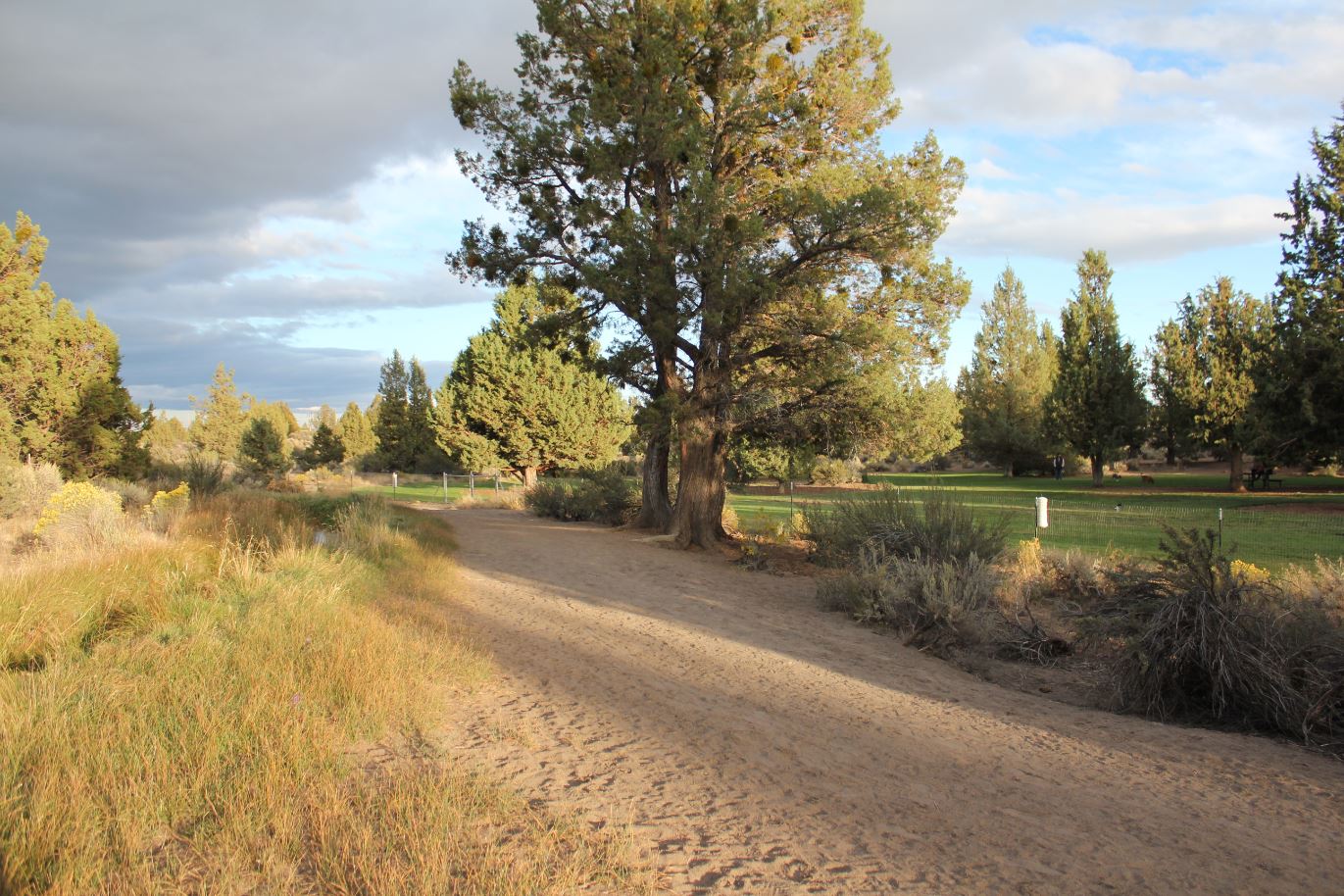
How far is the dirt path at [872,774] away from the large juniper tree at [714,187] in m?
8.36

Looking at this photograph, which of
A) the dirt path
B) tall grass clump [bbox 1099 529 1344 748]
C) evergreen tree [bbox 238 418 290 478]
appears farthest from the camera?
evergreen tree [bbox 238 418 290 478]

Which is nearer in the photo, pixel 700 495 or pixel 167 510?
pixel 167 510

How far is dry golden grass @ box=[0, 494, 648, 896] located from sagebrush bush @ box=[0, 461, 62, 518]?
10.3 metres

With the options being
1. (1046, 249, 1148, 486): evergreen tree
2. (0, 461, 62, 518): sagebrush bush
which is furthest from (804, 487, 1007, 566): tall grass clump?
(1046, 249, 1148, 486): evergreen tree

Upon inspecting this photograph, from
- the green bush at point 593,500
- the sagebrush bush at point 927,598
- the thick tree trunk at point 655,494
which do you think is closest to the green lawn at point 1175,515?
the sagebrush bush at point 927,598

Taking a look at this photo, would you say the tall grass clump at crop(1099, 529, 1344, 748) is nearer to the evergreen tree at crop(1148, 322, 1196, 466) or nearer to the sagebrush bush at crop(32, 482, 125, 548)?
the sagebrush bush at crop(32, 482, 125, 548)

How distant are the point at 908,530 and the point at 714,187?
6.78 meters

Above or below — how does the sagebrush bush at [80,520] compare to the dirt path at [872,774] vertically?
above

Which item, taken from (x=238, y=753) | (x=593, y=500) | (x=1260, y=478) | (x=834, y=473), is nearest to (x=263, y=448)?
(x=834, y=473)

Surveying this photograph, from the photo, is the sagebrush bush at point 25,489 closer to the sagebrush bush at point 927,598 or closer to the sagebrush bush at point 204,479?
the sagebrush bush at point 204,479

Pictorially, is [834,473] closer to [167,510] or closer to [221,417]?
[167,510]

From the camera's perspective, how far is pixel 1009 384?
6359 centimetres

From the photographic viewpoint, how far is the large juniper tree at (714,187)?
48.3 ft

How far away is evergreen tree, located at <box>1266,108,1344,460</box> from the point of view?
94.1ft
